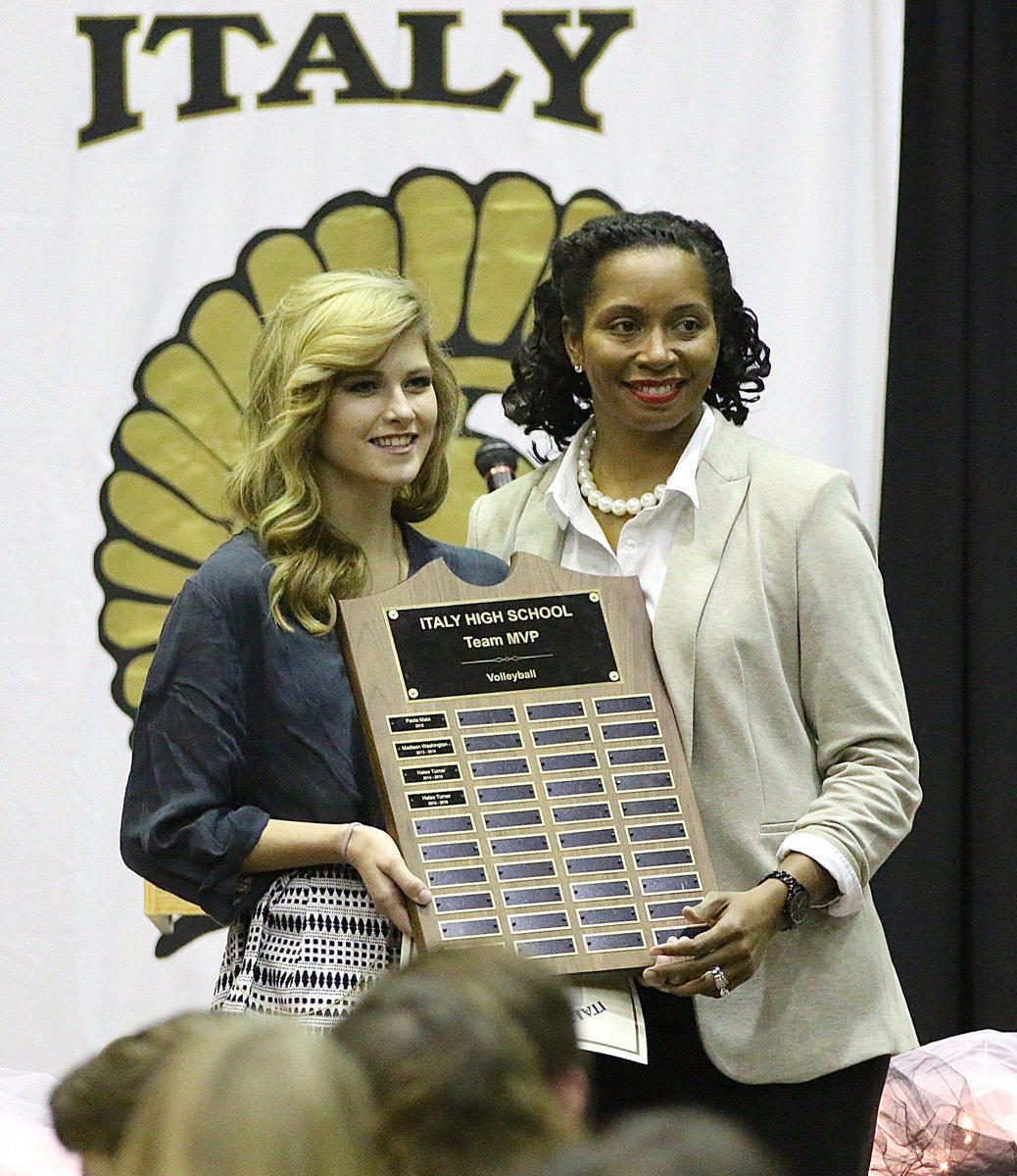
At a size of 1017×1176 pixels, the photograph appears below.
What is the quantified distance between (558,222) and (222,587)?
194 cm

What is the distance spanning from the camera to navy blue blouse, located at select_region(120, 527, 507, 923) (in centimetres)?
222

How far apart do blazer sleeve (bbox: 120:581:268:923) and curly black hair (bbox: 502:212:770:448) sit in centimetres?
59

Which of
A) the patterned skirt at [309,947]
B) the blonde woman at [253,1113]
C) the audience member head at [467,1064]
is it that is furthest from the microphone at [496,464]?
the blonde woman at [253,1113]

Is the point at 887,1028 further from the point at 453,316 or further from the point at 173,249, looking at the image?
the point at 173,249

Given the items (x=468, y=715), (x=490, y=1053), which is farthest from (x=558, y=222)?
(x=490, y=1053)

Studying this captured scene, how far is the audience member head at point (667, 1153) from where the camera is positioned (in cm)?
111

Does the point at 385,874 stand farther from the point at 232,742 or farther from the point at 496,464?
the point at 496,464

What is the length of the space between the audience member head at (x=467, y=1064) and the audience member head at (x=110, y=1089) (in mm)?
124

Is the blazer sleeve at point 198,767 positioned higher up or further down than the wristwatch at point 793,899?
higher up

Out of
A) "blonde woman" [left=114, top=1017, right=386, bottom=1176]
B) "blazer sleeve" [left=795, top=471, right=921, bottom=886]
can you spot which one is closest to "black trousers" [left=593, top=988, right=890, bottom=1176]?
"blazer sleeve" [left=795, top=471, right=921, bottom=886]

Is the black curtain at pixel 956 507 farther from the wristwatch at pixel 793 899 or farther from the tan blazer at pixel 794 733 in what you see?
the wristwatch at pixel 793 899

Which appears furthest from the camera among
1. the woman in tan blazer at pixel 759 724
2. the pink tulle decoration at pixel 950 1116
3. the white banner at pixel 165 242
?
the white banner at pixel 165 242

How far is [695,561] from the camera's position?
7.84ft

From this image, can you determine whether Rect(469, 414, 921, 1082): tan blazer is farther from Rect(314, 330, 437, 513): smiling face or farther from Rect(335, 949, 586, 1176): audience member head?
Rect(335, 949, 586, 1176): audience member head
